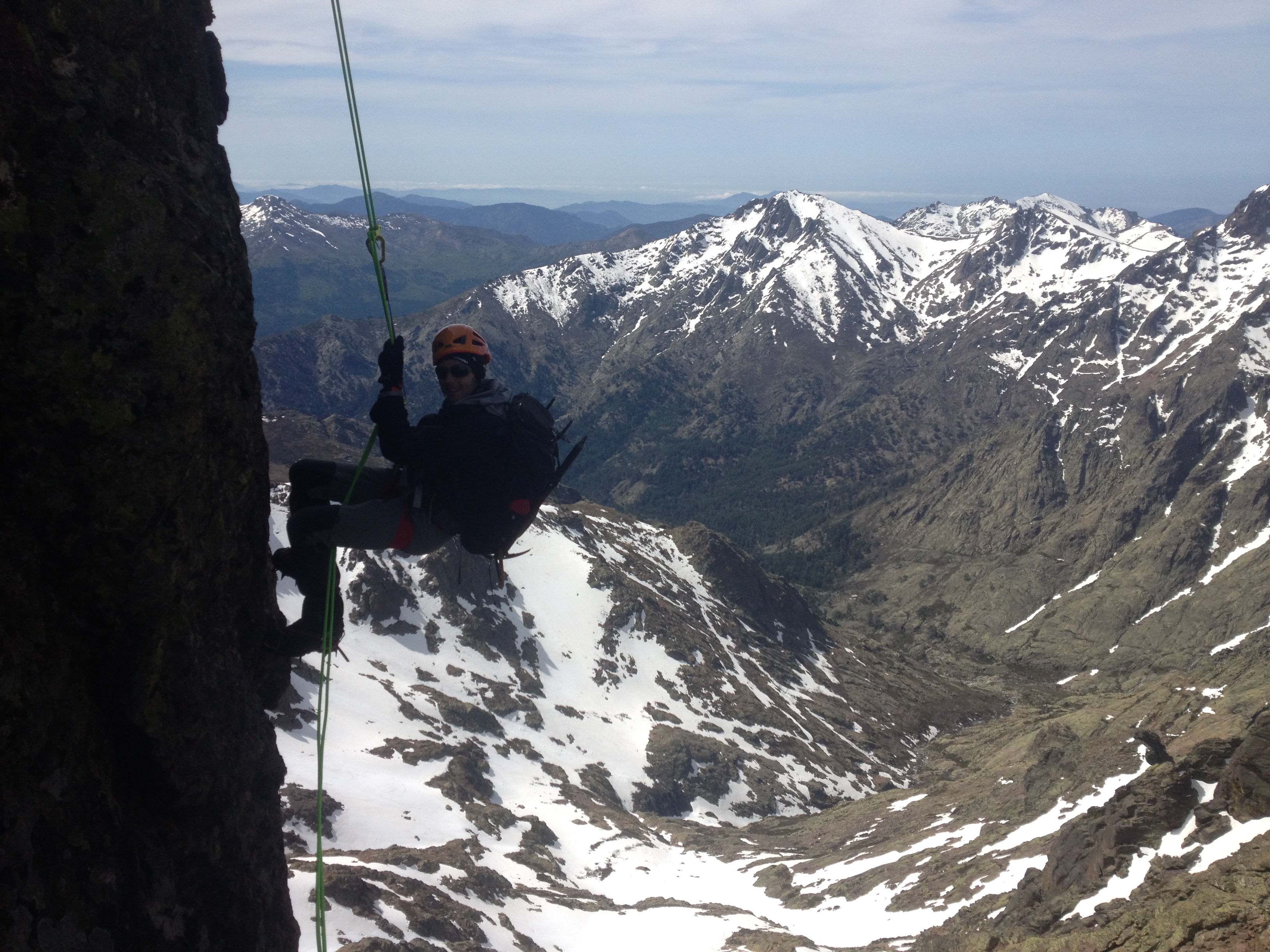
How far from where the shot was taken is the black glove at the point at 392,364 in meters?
10.1

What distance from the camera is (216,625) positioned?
8.76 m

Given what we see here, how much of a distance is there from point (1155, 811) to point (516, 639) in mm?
73446

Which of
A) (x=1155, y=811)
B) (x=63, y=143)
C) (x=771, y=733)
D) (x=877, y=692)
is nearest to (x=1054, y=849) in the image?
(x=1155, y=811)

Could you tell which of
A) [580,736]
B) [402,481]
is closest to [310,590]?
[402,481]

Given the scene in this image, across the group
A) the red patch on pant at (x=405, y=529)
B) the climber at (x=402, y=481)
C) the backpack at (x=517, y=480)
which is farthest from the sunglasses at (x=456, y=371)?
the red patch on pant at (x=405, y=529)

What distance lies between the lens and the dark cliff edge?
6.80 m

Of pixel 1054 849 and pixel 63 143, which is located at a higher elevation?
pixel 63 143

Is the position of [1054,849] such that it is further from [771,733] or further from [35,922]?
[771,733]

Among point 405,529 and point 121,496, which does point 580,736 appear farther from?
point 121,496

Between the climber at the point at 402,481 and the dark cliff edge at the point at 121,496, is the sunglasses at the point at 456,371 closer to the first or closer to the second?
the climber at the point at 402,481

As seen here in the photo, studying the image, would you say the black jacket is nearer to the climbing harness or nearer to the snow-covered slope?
the climbing harness

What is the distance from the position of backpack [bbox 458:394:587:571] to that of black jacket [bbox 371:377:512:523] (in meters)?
0.08

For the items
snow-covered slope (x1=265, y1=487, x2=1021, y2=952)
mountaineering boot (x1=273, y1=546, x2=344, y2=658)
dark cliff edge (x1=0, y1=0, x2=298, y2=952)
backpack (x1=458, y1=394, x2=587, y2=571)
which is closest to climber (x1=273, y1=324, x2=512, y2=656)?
mountaineering boot (x1=273, y1=546, x2=344, y2=658)

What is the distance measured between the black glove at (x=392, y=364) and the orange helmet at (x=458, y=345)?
94 centimetres
